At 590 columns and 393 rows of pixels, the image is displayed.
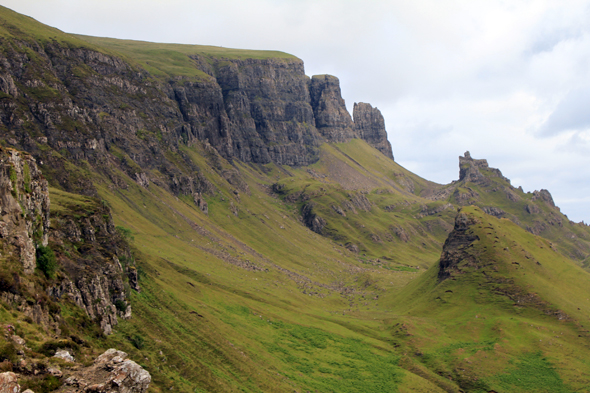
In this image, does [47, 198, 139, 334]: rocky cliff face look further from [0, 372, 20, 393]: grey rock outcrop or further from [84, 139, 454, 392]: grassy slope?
[0, 372, 20, 393]: grey rock outcrop

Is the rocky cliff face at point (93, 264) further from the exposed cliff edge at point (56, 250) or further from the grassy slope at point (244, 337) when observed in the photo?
the grassy slope at point (244, 337)

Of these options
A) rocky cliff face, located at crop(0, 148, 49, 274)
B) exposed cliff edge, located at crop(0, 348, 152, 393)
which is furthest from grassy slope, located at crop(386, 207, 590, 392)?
rocky cliff face, located at crop(0, 148, 49, 274)

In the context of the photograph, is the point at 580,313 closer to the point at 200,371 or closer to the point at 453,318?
the point at 453,318

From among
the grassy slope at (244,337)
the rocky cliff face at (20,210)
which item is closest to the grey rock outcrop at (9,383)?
the rocky cliff face at (20,210)

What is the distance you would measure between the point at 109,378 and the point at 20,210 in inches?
1204

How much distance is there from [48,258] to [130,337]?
2167 centimetres

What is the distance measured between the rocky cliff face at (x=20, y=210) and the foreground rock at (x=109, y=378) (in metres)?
22.1

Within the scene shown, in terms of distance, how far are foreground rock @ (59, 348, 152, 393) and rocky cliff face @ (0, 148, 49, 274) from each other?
72.5 ft

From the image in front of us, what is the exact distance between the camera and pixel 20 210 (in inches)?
2103

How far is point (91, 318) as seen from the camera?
64.0 metres

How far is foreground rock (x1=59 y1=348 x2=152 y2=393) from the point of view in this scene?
3375cm

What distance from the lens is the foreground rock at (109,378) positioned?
33.8m

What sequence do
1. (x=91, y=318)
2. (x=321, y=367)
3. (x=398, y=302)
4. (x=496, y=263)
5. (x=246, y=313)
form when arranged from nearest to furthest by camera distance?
(x=91, y=318)
(x=321, y=367)
(x=246, y=313)
(x=496, y=263)
(x=398, y=302)

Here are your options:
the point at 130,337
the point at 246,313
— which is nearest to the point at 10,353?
the point at 130,337
